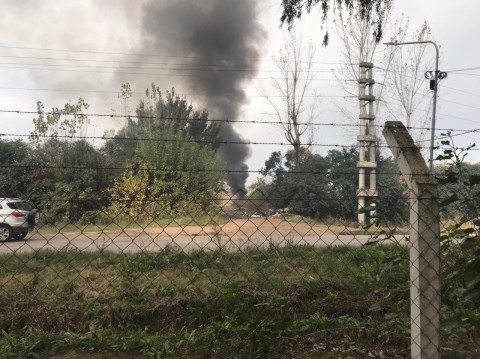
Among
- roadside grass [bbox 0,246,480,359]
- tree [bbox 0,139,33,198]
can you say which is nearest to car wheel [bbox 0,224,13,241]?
tree [bbox 0,139,33,198]

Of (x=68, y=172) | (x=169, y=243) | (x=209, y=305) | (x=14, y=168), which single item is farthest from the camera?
(x=68, y=172)

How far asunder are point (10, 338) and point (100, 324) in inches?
33.3

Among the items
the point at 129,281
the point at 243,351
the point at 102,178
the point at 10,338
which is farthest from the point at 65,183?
the point at 243,351

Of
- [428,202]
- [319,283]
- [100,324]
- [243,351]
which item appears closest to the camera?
[428,202]

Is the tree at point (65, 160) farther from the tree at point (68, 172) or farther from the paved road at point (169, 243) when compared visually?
the paved road at point (169, 243)

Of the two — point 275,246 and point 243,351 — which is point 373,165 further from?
point 243,351

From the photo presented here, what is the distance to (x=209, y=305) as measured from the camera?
2.75 m

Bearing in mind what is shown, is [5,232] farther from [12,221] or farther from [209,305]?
[209,305]

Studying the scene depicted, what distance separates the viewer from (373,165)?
20.4 metres

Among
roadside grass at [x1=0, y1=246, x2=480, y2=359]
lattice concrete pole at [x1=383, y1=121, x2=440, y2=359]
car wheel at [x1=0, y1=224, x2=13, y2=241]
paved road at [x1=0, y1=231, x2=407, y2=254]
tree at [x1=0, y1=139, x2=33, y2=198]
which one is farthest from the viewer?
tree at [x1=0, y1=139, x2=33, y2=198]

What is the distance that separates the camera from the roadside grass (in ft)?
9.55

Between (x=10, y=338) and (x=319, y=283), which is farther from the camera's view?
(x=319, y=283)

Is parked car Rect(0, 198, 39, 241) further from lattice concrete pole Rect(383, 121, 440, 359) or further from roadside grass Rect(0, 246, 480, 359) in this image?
lattice concrete pole Rect(383, 121, 440, 359)

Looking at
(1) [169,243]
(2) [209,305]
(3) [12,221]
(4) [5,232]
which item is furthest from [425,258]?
(4) [5,232]
